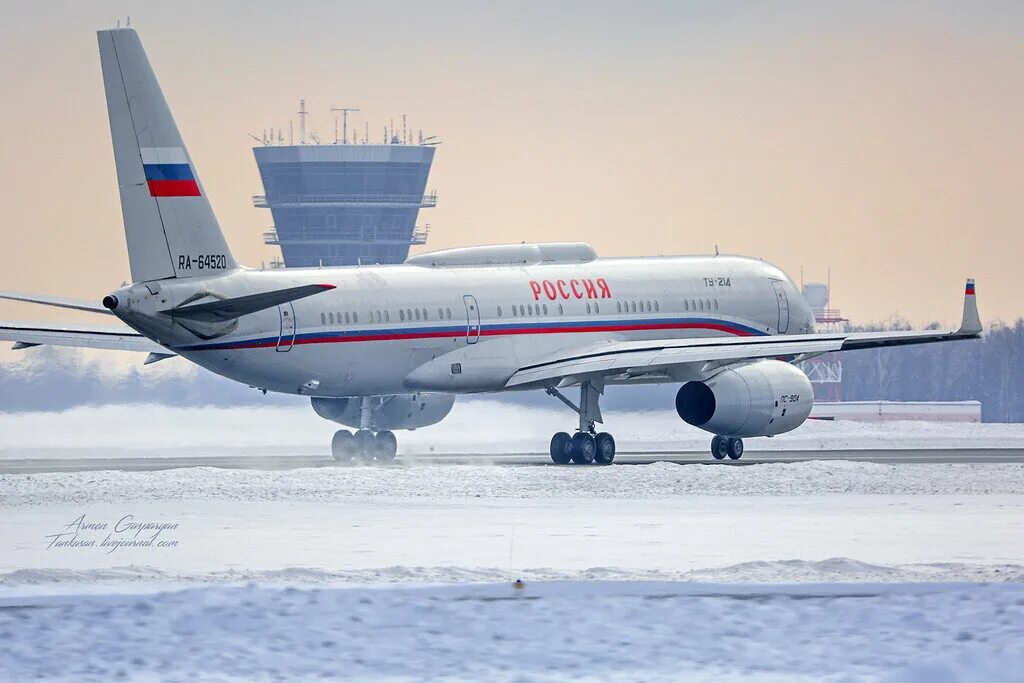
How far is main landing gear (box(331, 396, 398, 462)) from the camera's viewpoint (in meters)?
47.9

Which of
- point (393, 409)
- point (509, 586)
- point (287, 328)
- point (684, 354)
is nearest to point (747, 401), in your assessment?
point (684, 354)

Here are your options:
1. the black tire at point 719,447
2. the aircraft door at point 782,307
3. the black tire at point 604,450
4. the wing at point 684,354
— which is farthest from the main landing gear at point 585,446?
the aircraft door at point 782,307

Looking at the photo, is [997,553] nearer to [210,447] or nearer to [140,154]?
[140,154]

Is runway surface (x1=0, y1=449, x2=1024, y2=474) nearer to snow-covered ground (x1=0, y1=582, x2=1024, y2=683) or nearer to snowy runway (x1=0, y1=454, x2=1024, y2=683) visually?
snowy runway (x1=0, y1=454, x2=1024, y2=683)

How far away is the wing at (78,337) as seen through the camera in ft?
159

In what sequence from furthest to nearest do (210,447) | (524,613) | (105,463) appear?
(210,447) < (105,463) < (524,613)

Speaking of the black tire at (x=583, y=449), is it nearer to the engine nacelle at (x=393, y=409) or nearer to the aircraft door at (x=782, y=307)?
the engine nacelle at (x=393, y=409)

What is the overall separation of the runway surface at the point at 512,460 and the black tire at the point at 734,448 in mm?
322

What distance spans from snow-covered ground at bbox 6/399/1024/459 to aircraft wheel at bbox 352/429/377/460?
5.24 m

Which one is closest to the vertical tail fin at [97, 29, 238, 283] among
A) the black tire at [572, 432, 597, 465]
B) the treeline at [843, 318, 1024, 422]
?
the black tire at [572, 432, 597, 465]

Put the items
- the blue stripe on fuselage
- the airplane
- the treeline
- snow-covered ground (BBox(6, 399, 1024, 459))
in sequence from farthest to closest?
1. the treeline
2. snow-covered ground (BBox(6, 399, 1024, 459))
3. the blue stripe on fuselage
4. the airplane

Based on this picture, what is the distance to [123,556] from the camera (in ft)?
86.5

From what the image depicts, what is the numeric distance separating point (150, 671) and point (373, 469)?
22.8 m

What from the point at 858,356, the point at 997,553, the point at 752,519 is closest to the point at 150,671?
the point at 997,553
